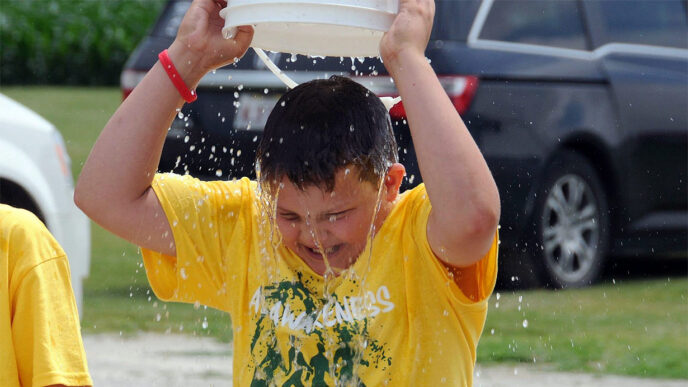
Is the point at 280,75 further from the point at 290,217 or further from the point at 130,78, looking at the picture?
the point at 130,78

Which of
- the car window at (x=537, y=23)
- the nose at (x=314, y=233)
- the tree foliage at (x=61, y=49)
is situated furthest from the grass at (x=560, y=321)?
the tree foliage at (x=61, y=49)

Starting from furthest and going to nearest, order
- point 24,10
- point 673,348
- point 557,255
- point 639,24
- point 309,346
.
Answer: point 24,10 < point 639,24 < point 557,255 < point 673,348 < point 309,346

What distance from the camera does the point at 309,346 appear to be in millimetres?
2635

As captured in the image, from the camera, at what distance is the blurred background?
5.82 meters

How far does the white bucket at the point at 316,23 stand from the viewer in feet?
7.99

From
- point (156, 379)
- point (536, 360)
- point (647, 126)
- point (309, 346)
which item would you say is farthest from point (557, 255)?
point (309, 346)

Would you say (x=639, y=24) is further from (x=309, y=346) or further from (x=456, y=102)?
(x=309, y=346)

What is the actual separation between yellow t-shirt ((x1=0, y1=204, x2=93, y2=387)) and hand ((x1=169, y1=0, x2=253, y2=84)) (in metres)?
0.47

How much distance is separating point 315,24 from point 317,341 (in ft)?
2.10

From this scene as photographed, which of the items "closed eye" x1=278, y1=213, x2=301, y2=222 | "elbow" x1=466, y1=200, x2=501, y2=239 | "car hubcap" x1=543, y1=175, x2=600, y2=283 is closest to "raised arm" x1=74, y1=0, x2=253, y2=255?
"closed eye" x1=278, y1=213, x2=301, y2=222

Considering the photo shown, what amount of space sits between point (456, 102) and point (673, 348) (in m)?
1.65

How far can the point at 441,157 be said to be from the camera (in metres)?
2.48

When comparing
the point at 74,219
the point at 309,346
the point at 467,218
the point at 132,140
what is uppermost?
the point at 74,219

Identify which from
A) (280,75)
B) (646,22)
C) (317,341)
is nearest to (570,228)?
(646,22)
